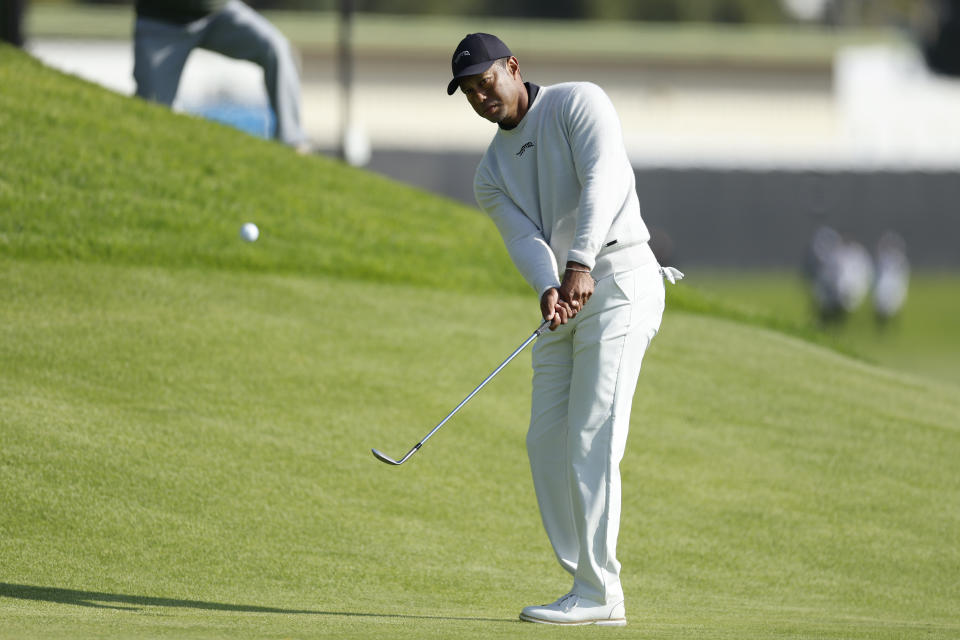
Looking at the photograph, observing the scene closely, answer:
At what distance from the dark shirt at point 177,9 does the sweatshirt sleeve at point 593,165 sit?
8748 mm

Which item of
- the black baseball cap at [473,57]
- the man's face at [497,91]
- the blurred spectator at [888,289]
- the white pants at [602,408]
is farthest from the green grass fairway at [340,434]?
the blurred spectator at [888,289]

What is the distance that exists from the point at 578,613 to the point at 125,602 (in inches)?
Result: 79.5

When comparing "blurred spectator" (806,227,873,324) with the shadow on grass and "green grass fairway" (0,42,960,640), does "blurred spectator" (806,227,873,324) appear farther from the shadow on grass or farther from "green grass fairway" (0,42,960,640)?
the shadow on grass

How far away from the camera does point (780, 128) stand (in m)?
51.0

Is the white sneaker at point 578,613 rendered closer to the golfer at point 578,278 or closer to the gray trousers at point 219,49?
the golfer at point 578,278

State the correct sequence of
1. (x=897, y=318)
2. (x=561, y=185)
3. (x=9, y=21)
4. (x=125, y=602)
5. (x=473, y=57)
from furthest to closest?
1. (x=897, y=318)
2. (x=9, y=21)
3. (x=125, y=602)
4. (x=561, y=185)
5. (x=473, y=57)

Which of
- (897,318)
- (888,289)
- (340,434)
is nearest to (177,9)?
(340,434)

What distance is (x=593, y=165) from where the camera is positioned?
19.1 ft

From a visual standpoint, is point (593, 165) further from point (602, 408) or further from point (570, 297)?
point (602, 408)

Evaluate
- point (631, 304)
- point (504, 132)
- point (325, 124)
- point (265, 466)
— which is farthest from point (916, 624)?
point (325, 124)

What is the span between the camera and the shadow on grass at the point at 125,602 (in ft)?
20.3

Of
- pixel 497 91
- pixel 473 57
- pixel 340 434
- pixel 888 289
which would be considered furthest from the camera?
pixel 888 289

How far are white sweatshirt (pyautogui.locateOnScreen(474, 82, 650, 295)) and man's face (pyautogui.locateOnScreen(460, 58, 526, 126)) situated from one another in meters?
0.09

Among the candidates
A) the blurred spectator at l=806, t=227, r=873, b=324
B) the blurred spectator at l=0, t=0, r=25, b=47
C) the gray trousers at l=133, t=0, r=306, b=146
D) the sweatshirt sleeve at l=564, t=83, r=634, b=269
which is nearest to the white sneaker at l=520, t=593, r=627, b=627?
the sweatshirt sleeve at l=564, t=83, r=634, b=269
